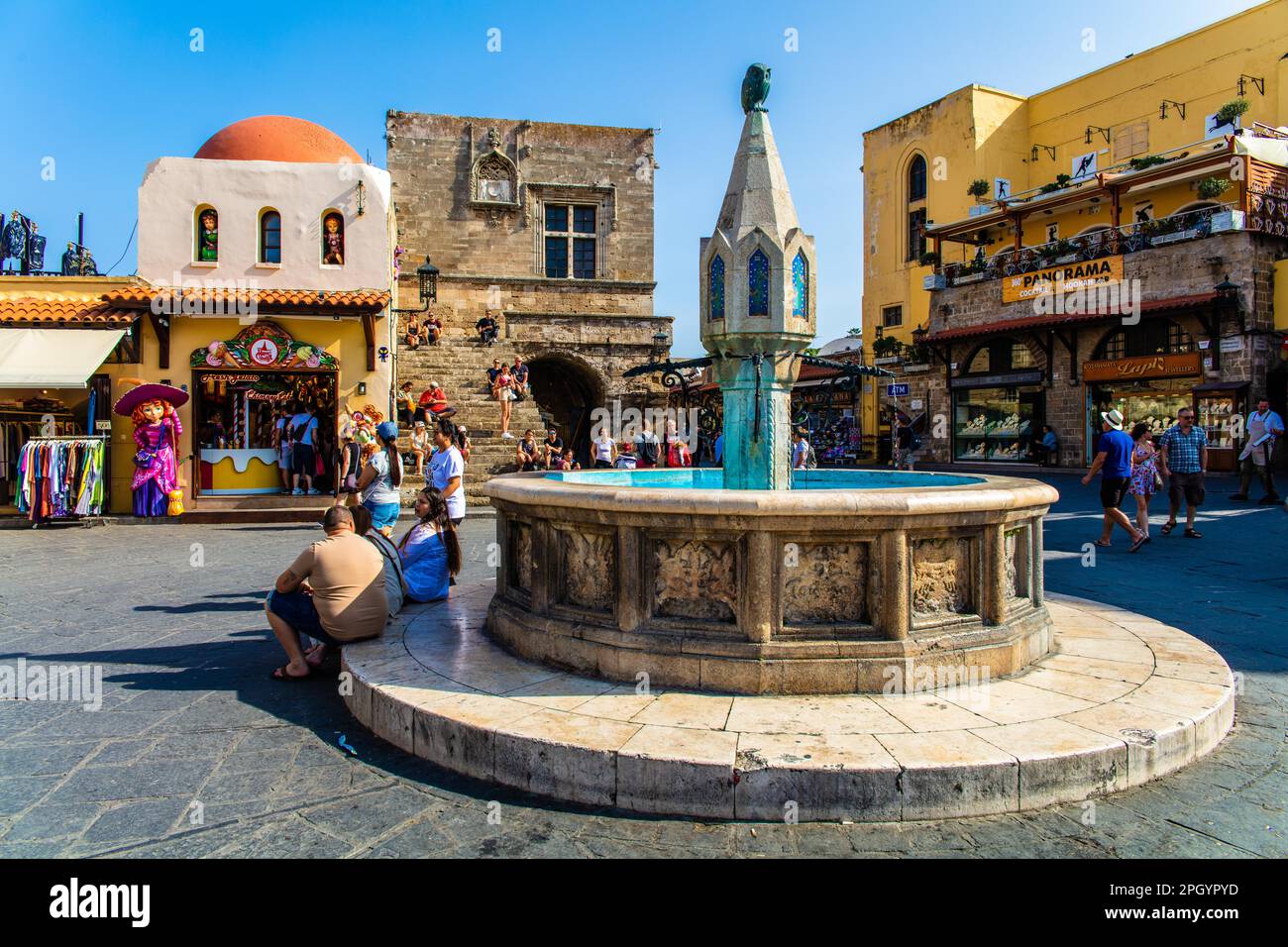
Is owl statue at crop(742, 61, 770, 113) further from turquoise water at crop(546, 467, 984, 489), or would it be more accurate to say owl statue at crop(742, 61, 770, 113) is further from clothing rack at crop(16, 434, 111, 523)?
clothing rack at crop(16, 434, 111, 523)

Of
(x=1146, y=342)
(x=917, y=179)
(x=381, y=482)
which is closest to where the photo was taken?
(x=381, y=482)

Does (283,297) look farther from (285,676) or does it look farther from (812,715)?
(812,715)

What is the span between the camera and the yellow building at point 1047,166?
77.2ft

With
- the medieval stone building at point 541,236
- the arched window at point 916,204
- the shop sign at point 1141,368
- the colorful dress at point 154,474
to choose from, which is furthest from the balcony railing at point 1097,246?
the colorful dress at point 154,474

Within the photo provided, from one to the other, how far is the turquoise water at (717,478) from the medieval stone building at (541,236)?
19274 millimetres

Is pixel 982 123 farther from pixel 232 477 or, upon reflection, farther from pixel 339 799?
pixel 339 799

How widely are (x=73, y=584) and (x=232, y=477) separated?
8.56 metres

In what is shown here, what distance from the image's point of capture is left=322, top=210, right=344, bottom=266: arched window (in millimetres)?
17484

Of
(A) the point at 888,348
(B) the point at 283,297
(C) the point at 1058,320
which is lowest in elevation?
(B) the point at 283,297

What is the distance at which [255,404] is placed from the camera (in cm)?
1705

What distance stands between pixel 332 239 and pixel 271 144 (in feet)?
12.0

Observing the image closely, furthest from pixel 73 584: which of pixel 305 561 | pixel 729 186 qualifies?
pixel 729 186

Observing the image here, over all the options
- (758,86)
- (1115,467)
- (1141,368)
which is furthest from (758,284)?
(1141,368)

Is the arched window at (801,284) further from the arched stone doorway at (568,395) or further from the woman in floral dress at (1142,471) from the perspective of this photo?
the arched stone doorway at (568,395)
